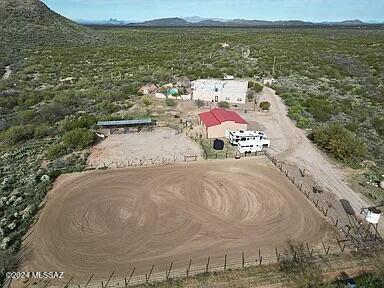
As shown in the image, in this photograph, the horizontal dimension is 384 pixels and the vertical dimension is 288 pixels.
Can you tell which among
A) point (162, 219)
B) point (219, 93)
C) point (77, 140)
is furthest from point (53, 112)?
point (162, 219)

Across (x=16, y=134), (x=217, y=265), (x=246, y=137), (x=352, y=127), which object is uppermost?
(x=246, y=137)

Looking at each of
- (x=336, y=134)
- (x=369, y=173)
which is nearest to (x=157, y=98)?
(x=336, y=134)

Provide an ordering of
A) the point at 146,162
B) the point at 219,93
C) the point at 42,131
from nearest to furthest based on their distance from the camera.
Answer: the point at 146,162 → the point at 42,131 → the point at 219,93

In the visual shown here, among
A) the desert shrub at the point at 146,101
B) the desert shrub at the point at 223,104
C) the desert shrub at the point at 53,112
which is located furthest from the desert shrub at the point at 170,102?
the desert shrub at the point at 53,112

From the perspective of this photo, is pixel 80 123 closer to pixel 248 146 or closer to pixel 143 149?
pixel 143 149

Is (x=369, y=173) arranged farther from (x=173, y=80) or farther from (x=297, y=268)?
(x=173, y=80)

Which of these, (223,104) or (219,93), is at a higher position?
(219,93)

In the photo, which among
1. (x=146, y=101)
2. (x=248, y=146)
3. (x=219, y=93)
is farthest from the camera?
(x=219, y=93)

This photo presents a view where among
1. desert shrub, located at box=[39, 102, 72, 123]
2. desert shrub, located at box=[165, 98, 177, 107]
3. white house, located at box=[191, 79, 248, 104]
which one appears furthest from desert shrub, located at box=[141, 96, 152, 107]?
desert shrub, located at box=[39, 102, 72, 123]
